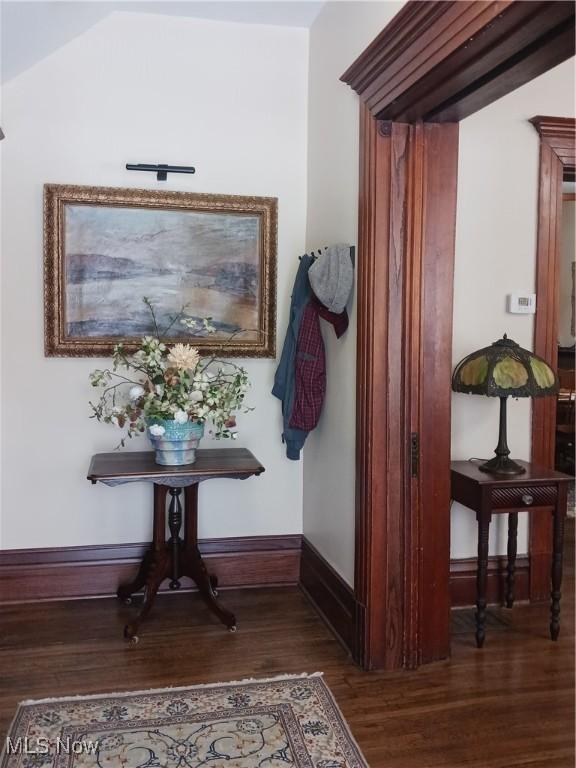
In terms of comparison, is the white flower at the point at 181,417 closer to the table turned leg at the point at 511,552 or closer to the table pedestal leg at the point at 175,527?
the table pedestal leg at the point at 175,527

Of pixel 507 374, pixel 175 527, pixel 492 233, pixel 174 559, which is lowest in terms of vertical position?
pixel 174 559

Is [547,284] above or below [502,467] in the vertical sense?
above

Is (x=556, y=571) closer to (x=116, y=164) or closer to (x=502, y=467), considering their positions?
(x=502, y=467)

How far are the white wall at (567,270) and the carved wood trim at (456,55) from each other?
4994 mm

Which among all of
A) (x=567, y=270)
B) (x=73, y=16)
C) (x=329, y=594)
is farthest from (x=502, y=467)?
(x=567, y=270)

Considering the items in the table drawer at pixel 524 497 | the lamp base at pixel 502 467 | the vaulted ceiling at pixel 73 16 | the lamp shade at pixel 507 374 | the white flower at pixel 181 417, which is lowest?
the table drawer at pixel 524 497

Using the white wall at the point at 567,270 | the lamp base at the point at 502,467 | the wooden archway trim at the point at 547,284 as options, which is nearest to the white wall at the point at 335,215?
the lamp base at the point at 502,467

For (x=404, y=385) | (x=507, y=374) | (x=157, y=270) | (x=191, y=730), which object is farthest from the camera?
(x=157, y=270)

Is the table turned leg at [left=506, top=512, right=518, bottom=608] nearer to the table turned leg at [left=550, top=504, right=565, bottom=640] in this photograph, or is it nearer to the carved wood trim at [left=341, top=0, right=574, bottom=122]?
the table turned leg at [left=550, top=504, right=565, bottom=640]

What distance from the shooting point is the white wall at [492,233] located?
3.40 m

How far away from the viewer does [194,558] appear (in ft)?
11.1

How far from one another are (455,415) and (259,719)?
5.66 feet

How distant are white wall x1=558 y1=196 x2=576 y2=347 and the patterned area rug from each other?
18.3 feet

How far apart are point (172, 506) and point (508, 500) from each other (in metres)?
1.55
